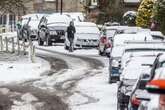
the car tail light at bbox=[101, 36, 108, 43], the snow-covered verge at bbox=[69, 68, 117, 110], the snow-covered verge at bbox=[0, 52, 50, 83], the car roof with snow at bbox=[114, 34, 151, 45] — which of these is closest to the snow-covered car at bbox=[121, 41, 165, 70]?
the snow-covered verge at bbox=[69, 68, 117, 110]

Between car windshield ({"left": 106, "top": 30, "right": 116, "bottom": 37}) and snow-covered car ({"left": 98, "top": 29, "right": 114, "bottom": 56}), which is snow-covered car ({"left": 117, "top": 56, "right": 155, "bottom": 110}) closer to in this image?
snow-covered car ({"left": 98, "top": 29, "right": 114, "bottom": 56})

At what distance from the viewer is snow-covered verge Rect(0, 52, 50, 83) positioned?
23.0 metres

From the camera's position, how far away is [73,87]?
781 inches

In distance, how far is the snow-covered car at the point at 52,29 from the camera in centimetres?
4075

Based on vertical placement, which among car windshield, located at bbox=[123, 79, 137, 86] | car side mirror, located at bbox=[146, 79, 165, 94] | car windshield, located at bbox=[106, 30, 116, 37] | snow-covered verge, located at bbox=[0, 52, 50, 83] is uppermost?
car side mirror, located at bbox=[146, 79, 165, 94]

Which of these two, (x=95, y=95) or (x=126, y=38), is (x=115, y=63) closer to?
(x=95, y=95)

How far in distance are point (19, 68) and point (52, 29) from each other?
15.0 m

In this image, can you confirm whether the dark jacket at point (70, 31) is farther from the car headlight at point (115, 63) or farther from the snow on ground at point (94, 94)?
the car headlight at point (115, 63)

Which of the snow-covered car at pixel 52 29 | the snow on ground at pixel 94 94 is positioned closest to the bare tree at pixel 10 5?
the snow on ground at pixel 94 94

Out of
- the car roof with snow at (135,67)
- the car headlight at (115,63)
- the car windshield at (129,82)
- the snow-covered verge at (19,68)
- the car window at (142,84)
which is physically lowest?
the snow-covered verge at (19,68)

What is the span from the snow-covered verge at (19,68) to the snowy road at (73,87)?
477mm

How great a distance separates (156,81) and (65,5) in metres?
87.0

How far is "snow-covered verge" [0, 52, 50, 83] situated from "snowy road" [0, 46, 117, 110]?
0.48 m

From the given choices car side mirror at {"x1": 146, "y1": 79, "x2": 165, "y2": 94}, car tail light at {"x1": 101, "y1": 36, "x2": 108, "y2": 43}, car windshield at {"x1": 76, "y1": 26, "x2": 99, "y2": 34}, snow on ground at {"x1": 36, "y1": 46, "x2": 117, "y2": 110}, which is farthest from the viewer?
car windshield at {"x1": 76, "y1": 26, "x2": 99, "y2": 34}
